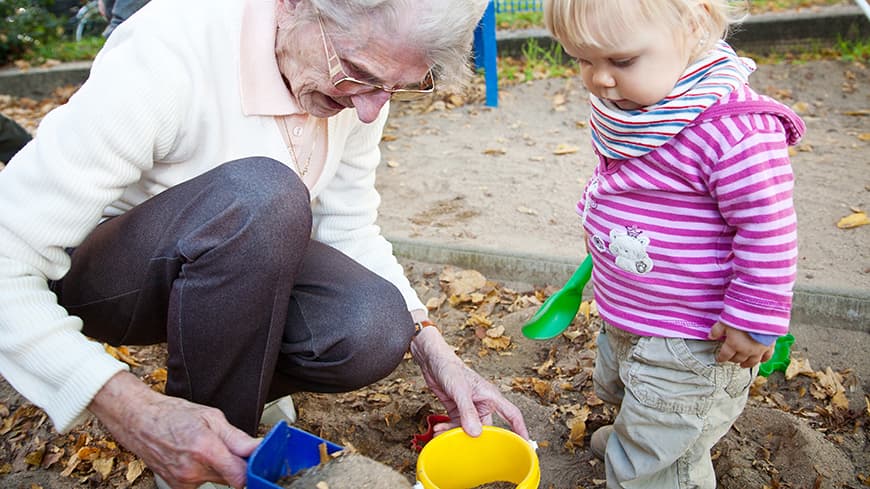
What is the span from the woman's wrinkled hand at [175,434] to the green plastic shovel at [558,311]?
3.42ft

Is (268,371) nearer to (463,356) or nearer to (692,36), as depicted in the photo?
(463,356)

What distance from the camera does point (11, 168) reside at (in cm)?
152

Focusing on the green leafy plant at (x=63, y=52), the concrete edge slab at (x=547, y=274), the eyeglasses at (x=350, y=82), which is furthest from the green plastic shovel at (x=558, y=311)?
the green leafy plant at (x=63, y=52)

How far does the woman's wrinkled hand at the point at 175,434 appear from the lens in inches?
53.7

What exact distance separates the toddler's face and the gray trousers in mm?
668

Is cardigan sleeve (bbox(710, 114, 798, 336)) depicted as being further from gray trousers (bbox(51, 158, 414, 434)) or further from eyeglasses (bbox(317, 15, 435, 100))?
gray trousers (bbox(51, 158, 414, 434))

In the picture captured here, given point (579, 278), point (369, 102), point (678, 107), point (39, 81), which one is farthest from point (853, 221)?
point (39, 81)

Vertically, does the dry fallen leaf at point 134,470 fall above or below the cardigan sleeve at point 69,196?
below

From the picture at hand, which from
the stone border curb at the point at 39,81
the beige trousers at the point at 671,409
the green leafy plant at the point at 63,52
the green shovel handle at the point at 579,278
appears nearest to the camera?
the beige trousers at the point at 671,409

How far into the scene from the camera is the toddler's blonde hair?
4.94 ft

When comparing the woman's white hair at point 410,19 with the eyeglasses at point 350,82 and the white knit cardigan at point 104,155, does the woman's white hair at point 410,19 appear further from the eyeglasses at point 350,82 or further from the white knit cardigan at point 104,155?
the white knit cardigan at point 104,155

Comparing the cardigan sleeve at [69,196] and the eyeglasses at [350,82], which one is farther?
the eyeglasses at [350,82]

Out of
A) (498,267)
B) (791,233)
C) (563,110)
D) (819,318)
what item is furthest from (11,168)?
(563,110)

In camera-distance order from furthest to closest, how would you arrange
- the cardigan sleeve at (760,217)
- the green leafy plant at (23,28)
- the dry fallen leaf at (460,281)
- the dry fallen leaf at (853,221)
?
the green leafy plant at (23,28), the dry fallen leaf at (853,221), the dry fallen leaf at (460,281), the cardigan sleeve at (760,217)
